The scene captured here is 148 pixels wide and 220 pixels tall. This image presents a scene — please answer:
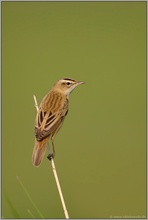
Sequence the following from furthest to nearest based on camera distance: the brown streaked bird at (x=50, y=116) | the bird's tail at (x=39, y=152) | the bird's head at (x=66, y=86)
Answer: the bird's head at (x=66, y=86)
the brown streaked bird at (x=50, y=116)
the bird's tail at (x=39, y=152)

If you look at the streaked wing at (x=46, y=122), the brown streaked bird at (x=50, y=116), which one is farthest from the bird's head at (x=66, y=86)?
the streaked wing at (x=46, y=122)

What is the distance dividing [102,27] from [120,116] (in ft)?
23.8

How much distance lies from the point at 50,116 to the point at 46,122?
5.3 inches

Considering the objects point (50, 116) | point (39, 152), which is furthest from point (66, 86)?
point (39, 152)

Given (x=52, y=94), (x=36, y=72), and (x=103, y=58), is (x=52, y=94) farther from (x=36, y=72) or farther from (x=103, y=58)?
(x=103, y=58)

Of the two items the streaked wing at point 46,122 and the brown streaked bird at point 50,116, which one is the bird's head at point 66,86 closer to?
the brown streaked bird at point 50,116

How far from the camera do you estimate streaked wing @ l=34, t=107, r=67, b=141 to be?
489 cm

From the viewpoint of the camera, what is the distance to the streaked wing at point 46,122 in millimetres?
4891

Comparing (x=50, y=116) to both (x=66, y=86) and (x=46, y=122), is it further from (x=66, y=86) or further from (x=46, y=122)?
(x=66, y=86)

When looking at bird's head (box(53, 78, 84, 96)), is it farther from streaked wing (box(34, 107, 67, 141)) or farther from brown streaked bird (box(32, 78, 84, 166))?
streaked wing (box(34, 107, 67, 141))

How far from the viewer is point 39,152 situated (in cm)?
476

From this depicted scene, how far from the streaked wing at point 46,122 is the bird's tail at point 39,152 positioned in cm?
5

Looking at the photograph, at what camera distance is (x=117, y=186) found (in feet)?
27.2

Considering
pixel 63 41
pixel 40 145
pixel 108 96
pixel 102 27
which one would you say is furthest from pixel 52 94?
pixel 102 27
